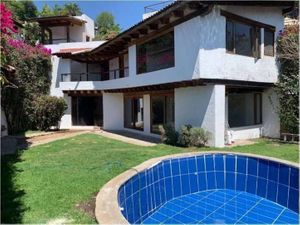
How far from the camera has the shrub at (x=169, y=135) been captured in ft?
50.4

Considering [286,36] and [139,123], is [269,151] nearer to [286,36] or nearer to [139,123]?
[286,36]

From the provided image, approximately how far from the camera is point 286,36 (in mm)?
16844

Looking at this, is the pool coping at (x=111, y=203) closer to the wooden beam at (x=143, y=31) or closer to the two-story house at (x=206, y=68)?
the two-story house at (x=206, y=68)

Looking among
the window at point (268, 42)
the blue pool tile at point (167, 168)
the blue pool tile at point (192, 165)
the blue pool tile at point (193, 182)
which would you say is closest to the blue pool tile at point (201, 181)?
the blue pool tile at point (193, 182)

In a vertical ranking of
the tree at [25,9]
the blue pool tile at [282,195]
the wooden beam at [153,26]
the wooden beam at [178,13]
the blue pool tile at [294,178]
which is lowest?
the blue pool tile at [282,195]

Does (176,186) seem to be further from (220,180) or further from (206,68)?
(206,68)

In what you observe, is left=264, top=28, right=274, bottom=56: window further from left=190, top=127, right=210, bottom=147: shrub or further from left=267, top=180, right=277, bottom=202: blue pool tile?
left=267, top=180, right=277, bottom=202: blue pool tile

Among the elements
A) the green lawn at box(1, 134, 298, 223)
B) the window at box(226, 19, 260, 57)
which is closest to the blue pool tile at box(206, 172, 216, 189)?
the green lawn at box(1, 134, 298, 223)

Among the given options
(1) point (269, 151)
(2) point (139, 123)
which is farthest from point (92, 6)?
(1) point (269, 151)

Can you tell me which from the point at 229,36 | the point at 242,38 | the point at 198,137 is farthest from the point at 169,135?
the point at 242,38

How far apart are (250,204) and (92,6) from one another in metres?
56.2

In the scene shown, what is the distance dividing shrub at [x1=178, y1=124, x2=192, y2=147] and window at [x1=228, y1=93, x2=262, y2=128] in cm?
374

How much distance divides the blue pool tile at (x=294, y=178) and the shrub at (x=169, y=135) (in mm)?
6902

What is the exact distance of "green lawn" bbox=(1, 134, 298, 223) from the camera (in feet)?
19.8
